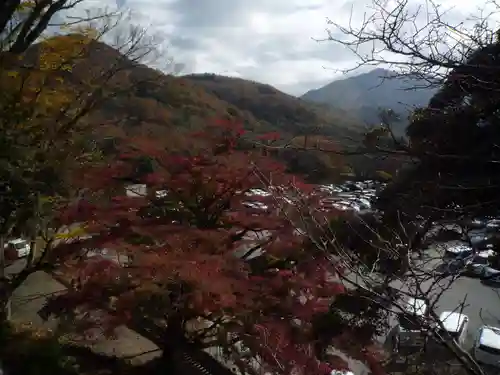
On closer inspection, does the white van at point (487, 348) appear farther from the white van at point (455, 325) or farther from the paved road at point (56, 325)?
the paved road at point (56, 325)

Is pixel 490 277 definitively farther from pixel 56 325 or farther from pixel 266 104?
pixel 266 104

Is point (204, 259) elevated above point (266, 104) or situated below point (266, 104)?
below

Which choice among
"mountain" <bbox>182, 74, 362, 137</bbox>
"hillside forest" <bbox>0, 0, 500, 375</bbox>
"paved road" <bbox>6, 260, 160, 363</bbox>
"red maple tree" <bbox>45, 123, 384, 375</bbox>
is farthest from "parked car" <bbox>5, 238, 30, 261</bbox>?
"mountain" <bbox>182, 74, 362, 137</bbox>

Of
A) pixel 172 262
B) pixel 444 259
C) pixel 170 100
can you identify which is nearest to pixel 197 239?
pixel 172 262

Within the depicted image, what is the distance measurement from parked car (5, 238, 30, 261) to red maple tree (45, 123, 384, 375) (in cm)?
457

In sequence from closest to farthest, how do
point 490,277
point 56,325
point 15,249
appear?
point 490,277, point 56,325, point 15,249

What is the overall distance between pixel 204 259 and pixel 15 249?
7423mm

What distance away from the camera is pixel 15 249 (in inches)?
401

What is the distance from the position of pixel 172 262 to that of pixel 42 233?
253cm

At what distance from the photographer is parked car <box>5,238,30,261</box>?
960 cm

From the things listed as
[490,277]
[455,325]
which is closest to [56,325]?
[455,325]

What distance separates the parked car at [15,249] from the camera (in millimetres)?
9602

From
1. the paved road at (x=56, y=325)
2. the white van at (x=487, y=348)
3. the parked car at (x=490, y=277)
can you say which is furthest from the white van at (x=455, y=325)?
the paved road at (x=56, y=325)

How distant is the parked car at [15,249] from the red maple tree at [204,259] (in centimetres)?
457
